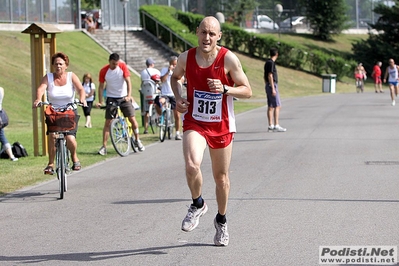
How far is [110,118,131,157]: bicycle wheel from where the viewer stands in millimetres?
15227

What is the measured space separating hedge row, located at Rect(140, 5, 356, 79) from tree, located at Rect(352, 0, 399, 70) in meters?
4.76

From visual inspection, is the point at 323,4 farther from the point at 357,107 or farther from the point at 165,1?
the point at 357,107

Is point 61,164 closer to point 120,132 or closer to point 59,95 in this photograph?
point 59,95

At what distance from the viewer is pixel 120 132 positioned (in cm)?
1553

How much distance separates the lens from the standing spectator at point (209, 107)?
7.12 meters

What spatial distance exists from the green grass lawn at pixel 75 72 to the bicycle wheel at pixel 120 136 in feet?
0.94

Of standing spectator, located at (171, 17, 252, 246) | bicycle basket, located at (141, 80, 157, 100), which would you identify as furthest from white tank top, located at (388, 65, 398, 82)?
standing spectator, located at (171, 17, 252, 246)

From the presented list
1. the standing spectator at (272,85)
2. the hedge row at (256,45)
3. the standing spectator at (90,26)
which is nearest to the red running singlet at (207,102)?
the standing spectator at (272,85)

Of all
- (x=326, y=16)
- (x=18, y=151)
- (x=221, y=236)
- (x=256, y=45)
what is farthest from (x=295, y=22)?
(x=221, y=236)

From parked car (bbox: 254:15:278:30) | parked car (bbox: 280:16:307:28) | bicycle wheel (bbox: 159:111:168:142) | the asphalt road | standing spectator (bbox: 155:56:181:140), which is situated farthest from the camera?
parked car (bbox: 280:16:307:28)

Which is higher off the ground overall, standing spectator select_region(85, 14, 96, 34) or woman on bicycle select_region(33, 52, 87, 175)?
standing spectator select_region(85, 14, 96, 34)

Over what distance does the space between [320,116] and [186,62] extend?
18.1 meters

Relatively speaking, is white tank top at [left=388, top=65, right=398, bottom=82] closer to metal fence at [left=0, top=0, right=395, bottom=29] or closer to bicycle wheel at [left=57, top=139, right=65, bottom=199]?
metal fence at [left=0, top=0, right=395, bottom=29]

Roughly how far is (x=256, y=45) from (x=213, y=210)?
44777 mm
